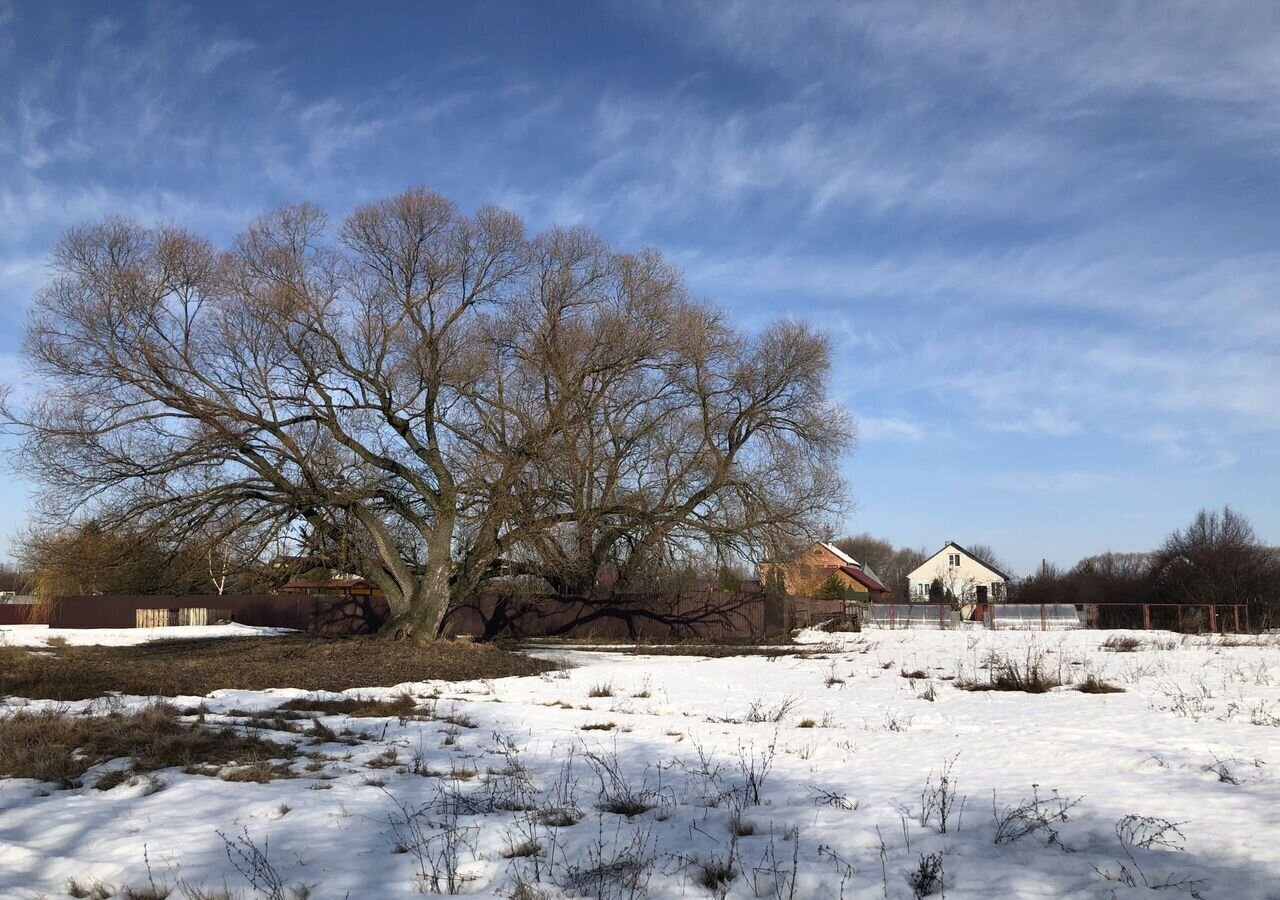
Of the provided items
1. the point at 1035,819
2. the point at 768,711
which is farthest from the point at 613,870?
the point at 768,711

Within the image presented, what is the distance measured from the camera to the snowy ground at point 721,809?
436 centimetres

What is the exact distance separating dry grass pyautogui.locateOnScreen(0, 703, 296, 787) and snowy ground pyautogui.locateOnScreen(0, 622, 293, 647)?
18.3 metres

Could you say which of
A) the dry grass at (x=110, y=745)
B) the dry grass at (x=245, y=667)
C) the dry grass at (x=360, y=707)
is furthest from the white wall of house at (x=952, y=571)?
the dry grass at (x=110, y=745)

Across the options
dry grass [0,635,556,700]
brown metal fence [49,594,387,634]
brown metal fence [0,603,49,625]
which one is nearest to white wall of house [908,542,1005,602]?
brown metal fence [49,594,387,634]

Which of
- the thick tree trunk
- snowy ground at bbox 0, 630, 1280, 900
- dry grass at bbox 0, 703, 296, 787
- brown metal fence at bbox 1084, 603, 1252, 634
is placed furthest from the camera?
brown metal fence at bbox 1084, 603, 1252, 634

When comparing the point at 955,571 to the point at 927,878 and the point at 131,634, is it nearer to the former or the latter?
the point at 131,634

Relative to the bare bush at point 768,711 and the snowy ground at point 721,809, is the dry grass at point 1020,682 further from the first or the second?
the bare bush at point 768,711

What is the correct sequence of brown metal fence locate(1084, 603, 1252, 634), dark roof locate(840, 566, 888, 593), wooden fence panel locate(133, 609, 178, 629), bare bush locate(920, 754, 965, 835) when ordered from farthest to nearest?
dark roof locate(840, 566, 888, 593), wooden fence panel locate(133, 609, 178, 629), brown metal fence locate(1084, 603, 1252, 634), bare bush locate(920, 754, 965, 835)

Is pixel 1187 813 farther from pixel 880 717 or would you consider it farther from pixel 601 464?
pixel 601 464

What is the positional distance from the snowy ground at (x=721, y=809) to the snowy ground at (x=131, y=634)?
67.9ft

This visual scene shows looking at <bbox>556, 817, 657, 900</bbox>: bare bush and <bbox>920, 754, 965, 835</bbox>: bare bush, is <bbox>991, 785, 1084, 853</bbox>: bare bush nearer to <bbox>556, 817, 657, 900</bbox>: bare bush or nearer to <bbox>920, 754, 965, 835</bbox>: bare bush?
<bbox>920, 754, 965, 835</bbox>: bare bush

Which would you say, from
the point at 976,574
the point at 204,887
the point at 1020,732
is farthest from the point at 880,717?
the point at 976,574

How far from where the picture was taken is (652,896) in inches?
165

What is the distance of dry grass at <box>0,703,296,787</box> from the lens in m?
6.73
